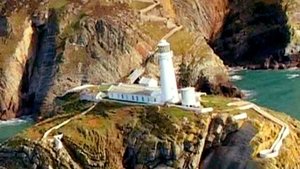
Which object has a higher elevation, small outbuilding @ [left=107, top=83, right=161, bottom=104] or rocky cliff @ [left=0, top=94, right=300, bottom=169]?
small outbuilding @ [left=107, top=83, right=161, bottom=104]

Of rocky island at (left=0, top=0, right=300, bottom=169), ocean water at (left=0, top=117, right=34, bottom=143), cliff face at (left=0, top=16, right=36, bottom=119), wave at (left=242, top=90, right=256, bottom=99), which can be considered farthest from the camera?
cliff face at (left=0, top=16, right=36, bottom=119)

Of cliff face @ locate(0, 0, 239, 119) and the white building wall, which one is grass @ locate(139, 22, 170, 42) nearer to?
cliff face @ locate(0, 0, 239, 119)

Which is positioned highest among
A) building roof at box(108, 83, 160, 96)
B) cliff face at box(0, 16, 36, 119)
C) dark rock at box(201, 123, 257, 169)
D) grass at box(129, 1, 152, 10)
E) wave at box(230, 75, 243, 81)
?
grass at box(129, 1, 152, 10)

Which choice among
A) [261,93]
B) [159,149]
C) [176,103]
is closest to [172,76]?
[176,103]

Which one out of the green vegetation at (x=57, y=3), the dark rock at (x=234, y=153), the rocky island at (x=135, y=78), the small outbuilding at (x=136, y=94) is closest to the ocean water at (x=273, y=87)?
the rocky island at (x=135, y=78)

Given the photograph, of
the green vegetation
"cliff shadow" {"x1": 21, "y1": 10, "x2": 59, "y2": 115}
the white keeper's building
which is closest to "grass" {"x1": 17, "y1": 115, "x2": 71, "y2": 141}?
the white keeper's building

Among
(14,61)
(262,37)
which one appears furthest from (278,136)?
(262,37)

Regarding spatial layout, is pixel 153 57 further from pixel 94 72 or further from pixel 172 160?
pixel 172 160

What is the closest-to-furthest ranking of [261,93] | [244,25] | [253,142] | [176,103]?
[253,142], [176,103], [261,93], [244,25]
